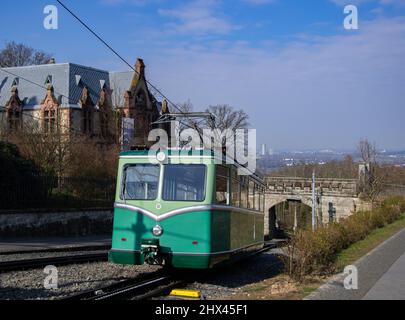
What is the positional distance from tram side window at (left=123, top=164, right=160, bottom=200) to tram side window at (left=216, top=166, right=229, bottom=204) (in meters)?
1.34

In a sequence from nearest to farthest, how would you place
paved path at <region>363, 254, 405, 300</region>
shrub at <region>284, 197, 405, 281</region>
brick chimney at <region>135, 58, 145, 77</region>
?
paved path at <region>363, 254, 405, 300</region>, shrub at <region>284, 197, 405, 281</region>, brick chimney at <region>135, 58, 145, 77</region>

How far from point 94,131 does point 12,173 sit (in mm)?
27535

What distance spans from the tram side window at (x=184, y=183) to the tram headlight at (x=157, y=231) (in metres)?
0.64

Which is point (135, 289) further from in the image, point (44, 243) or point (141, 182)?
point (44, 243)

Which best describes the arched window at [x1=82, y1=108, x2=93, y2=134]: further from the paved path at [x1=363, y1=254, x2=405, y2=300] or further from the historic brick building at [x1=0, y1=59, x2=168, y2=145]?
the paved path at [x1=363, y1=254, x2=405, y2=300]

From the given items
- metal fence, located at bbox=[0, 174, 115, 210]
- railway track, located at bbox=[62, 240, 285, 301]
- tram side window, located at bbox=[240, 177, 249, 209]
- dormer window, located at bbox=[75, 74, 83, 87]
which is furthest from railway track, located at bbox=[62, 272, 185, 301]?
dormer window, located at bbox=[75, 74, 83, 87]

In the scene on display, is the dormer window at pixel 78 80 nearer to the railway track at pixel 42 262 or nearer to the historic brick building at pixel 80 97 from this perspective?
the historic brick building at pixel 80 97

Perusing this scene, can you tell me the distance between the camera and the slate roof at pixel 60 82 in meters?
57.2

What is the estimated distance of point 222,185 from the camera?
12359 mm

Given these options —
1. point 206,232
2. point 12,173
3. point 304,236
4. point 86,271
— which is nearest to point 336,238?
point 304,236

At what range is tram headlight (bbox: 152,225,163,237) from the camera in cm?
1167

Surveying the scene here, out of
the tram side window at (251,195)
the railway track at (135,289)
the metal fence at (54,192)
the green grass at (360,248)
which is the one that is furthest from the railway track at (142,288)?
the metal fence at (54,192)

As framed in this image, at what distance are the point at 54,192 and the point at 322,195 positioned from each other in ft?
127
